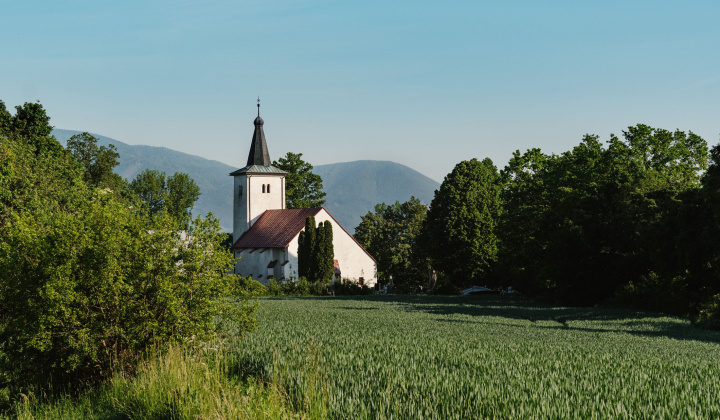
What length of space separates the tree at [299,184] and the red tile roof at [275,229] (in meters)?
7.32

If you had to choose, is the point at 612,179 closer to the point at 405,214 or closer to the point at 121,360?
the point at 121,360

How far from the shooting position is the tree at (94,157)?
77.6m

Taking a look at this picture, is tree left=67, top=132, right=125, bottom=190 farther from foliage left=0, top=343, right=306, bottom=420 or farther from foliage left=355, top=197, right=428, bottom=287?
foliage left=0, top=343, right=306, bottom=420

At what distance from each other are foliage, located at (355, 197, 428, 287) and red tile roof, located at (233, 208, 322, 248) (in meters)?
15.4

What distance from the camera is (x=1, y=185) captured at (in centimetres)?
2605

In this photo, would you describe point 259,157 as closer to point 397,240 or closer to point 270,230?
point 270,230

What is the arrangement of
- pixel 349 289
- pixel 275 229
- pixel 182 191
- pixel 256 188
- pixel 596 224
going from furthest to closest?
1. pixel 182 191
2. pixel 256 188
3. pixel 275 229
4. pixel 349 289
5. pixel 596 224

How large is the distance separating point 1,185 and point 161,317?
1621 centimetres

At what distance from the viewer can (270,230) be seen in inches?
3241

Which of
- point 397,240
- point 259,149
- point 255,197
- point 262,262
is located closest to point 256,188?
point 255,197

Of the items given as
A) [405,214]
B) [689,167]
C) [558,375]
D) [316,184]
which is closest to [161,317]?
[558,375]

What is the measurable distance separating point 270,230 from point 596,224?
4604cm

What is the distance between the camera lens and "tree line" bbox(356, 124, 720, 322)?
3438 centimetres

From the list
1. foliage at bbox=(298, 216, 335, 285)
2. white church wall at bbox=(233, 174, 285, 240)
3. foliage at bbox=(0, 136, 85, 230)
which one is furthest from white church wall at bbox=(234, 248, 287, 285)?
foliage at bbox=(0, 136, 85, 230)
